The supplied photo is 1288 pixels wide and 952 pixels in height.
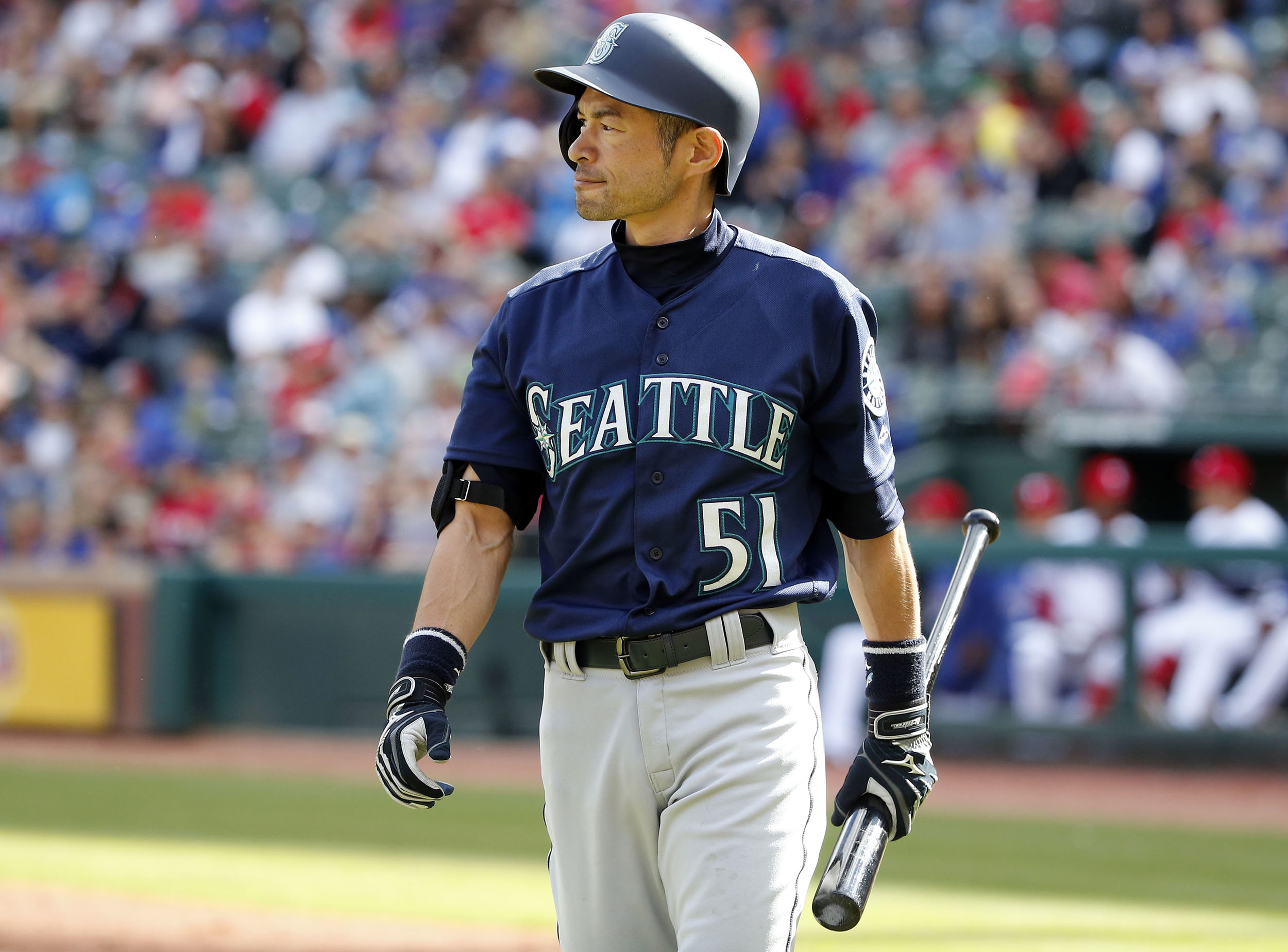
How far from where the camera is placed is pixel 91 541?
12.0 meters

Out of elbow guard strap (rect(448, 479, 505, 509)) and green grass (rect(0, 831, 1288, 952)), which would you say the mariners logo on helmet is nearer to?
elbow guard strap (rect(448, 479, 505, 509))

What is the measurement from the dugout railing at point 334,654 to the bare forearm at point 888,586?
252 inches

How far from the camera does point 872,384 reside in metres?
2.87

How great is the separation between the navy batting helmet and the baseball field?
3.24 metres

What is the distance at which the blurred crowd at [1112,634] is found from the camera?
8891 mm

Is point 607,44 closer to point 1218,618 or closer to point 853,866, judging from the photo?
point 853,866

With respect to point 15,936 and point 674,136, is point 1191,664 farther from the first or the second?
point 674,136

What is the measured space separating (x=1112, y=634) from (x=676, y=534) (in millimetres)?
6833

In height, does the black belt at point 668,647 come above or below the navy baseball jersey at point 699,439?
below

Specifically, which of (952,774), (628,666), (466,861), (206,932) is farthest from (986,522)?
(952,774)

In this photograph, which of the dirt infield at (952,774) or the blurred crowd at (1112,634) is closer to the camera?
the dirt infield at (952,774)

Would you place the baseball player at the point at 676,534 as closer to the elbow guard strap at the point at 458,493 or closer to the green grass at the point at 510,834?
the elbow guard strap at the point at 458,493

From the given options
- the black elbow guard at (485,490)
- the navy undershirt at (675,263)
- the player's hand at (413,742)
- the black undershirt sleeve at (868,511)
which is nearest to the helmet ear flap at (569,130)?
the navy undershirt at (675,263)

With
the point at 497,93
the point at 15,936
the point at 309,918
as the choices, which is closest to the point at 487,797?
the point at 309,918
